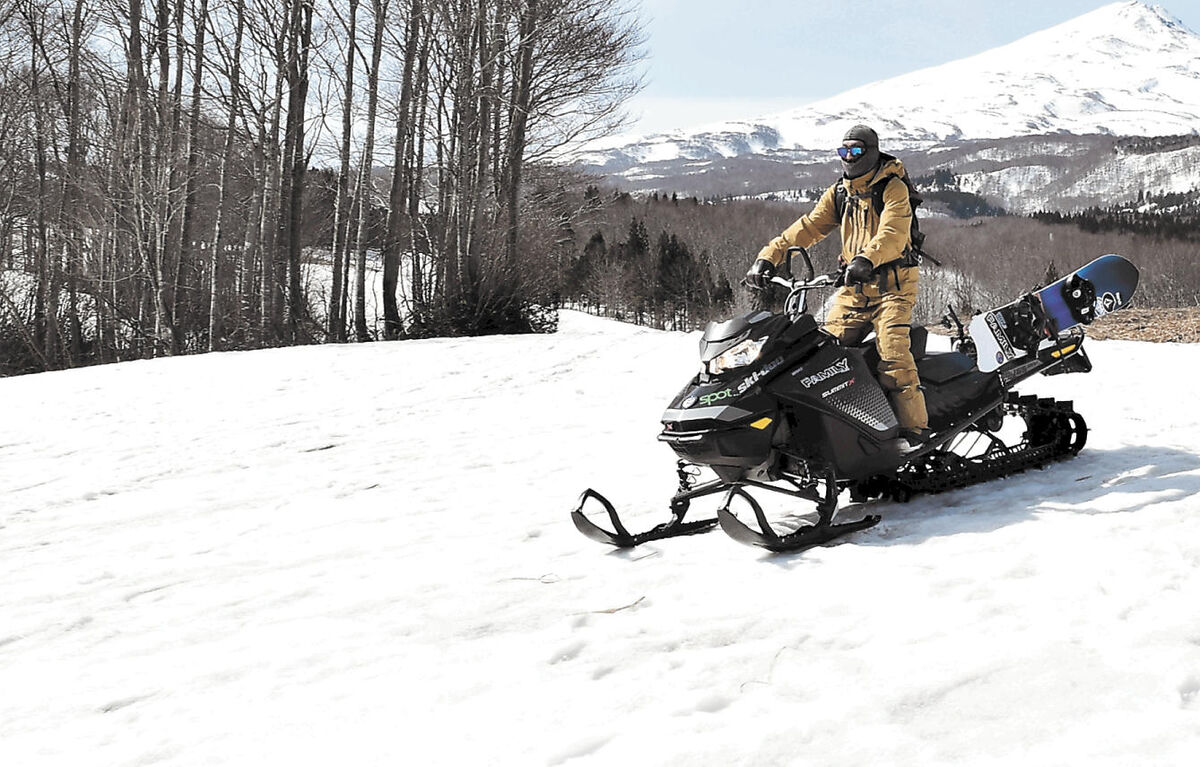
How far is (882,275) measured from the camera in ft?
15.0

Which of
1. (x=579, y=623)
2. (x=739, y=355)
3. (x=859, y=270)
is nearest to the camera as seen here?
(x=579, y=623)

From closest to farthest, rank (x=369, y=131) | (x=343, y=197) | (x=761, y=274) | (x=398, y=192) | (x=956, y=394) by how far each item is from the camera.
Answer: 1. (x=761, y=274)
2. (x=956, y=394)
3. (x=369, y=131)
4. (x=398, y=192)
5. (x=343, y=197)

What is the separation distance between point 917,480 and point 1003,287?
311 feet

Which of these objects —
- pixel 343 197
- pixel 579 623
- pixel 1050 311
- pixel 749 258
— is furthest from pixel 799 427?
pixel 749 258

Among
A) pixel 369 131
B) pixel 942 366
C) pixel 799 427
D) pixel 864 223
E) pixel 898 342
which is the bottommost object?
pixel 799 427

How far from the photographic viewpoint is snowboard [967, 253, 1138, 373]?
5.13 meters

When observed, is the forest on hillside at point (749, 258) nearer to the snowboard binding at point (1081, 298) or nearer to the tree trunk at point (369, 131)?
the tree trunk at point (369, 131)

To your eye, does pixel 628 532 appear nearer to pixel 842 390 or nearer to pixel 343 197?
pixel 842 390

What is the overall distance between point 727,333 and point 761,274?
0.73 meters

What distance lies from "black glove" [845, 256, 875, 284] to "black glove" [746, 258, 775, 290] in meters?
0.51

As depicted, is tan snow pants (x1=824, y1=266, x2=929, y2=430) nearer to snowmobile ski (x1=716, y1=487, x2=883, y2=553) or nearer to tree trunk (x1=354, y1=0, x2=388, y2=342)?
snowmobile ski (x1=716, y1=487, x2=883, y2=553)

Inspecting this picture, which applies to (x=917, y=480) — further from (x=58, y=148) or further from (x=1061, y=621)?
(x=58, y=148)

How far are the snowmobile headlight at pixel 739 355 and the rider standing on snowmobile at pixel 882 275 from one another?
1.78 feet

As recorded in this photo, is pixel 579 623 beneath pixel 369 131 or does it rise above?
beneath
